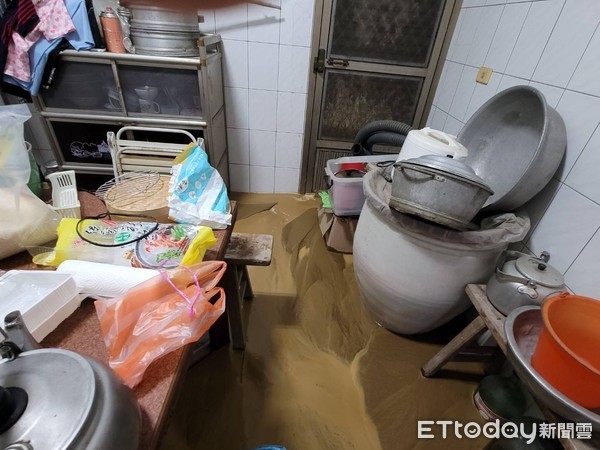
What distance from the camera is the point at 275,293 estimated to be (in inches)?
66.2

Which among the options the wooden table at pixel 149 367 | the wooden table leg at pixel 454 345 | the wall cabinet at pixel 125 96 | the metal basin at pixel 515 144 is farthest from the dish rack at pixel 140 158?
the wooden table leg at pixel 454 345

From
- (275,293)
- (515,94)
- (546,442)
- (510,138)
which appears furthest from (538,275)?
(275,293)

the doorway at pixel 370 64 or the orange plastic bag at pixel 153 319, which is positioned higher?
the doorway at pixel 370 64

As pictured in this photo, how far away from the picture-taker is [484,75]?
60.1 inches

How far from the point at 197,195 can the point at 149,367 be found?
1.85 ft

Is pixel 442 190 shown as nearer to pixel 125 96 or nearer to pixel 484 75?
pixel 484 75

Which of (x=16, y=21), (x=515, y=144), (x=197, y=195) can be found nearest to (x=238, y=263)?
(x=197, y=195)

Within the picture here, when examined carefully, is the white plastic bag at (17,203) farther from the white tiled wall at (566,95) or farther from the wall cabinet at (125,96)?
the white tiled wall at (566,95)

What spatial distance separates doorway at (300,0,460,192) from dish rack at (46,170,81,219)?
1655 mm

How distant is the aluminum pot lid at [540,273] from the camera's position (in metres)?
0.91

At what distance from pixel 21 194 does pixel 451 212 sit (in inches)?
45.1

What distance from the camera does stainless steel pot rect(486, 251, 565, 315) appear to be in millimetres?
903

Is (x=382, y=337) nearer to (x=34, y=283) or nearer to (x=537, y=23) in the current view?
(x=34, y=283)

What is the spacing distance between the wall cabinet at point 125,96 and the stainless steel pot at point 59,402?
1547 millimetres
